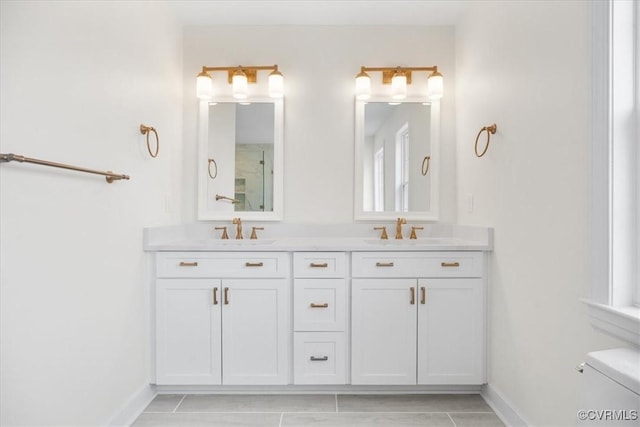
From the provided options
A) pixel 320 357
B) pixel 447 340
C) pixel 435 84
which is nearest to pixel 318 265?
pixel 320 357

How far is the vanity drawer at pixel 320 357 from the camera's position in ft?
7.04

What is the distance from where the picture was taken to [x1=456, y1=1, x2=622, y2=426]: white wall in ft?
4.56

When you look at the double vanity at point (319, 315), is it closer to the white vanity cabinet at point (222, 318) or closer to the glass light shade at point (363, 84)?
the white vanity cabinet at point (222, 318)

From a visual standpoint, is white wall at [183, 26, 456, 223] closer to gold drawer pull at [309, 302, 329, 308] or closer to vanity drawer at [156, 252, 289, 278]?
vanity drawer at [156, 252, 289, 278]

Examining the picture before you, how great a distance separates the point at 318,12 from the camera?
252 cm

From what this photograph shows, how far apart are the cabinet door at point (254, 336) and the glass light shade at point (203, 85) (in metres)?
1.37

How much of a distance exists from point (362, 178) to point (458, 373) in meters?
1.38

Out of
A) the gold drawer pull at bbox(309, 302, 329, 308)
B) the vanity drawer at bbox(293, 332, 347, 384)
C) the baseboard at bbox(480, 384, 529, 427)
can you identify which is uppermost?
the gold drawer pull at bbox(309, 302, 329, 308)

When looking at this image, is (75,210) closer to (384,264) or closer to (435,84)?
(384,264)

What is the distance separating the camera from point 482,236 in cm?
220

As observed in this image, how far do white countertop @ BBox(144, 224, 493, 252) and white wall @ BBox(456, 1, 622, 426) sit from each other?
212 millimetres

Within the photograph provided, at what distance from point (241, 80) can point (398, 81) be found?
111cm

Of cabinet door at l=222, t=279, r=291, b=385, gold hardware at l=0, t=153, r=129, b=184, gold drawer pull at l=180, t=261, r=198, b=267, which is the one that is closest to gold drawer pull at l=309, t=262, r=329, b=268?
cabinet door at l=222, t=279, r=291, b=385

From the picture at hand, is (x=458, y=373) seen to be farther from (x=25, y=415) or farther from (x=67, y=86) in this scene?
(x=67, y=86)
